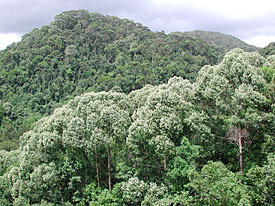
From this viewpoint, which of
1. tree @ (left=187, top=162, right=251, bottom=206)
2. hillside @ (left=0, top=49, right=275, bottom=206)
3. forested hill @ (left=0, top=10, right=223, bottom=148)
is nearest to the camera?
tree @ (left=187, top=162, right=251, bottom=206)

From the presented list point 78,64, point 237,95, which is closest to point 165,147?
point 237,95

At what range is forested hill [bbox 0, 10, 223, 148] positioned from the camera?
216 ft

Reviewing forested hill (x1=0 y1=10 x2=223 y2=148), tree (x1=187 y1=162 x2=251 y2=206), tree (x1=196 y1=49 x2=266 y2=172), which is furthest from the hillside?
forested hill (x1=0 y1=10 x2=223 y2=148)

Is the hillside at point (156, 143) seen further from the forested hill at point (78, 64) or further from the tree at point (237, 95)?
the forested hill at point (78, 64)

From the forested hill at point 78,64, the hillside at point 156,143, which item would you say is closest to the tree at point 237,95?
the hillside at point 156,143

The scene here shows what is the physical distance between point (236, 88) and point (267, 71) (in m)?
3.87

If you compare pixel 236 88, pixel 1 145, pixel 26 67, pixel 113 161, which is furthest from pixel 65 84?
pixel 236 88

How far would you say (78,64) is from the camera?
81.7 metres

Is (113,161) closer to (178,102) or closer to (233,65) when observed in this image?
(178,102)

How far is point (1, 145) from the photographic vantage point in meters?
40.4

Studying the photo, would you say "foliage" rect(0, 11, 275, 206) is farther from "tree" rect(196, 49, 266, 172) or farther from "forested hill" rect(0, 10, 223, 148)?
"forested hill" rect(0, 10, 223, 148)

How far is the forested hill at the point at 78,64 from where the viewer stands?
66.0m

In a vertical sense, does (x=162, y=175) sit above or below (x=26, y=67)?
below

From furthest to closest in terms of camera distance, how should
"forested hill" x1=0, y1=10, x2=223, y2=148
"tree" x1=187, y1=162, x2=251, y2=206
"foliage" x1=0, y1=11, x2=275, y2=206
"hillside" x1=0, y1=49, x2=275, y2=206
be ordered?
"forested hill" x1=0, y1=10, x2=223, y2=148 < "hillside" x1=0, y1=49, x2=275, y2=206 < "foliage" x1=0, y1=11, x2=275, y2=206 < "tree" x1=187, y1=162, x2=251, y2=206
